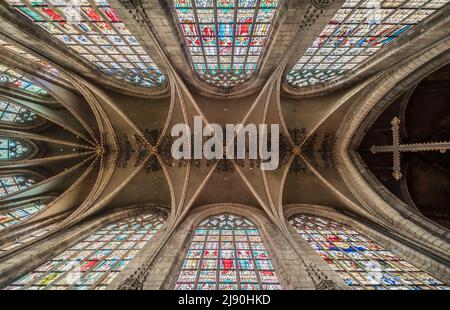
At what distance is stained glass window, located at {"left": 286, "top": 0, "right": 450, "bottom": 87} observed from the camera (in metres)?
5.84

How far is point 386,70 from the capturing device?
25.2 feet

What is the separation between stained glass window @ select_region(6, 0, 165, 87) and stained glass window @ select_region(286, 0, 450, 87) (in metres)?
6.24

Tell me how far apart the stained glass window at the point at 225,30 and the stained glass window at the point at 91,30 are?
1.87 metres

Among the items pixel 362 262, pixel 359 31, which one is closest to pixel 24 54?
pixel 359 31

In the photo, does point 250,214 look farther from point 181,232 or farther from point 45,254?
point 45,254

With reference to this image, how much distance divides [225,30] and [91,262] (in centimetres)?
863

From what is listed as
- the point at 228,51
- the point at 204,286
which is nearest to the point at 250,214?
the point at 204,286

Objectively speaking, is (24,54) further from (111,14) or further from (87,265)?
(87,265)

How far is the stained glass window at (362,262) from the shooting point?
19.0ft

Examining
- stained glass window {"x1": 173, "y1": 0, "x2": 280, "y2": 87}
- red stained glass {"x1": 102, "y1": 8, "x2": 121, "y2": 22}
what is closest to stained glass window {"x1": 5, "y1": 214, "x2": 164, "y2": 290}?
red stained glass {"x1": 102, "y1": 8, "x2": 121, "y2": 22}

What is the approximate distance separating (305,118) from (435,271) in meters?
7.42

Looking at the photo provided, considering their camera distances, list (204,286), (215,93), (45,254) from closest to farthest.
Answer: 1. (204,286)
2. (45,254)
3. (215,93)

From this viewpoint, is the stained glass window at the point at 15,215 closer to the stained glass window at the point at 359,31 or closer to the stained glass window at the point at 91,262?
the stained glass window at the point at 91,262

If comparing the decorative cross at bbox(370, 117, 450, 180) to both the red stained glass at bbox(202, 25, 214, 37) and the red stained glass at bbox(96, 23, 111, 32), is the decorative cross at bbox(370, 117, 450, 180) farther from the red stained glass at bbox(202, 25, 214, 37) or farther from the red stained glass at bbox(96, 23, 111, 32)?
the red stained glass at bbox(96, 23, 111, 32)
